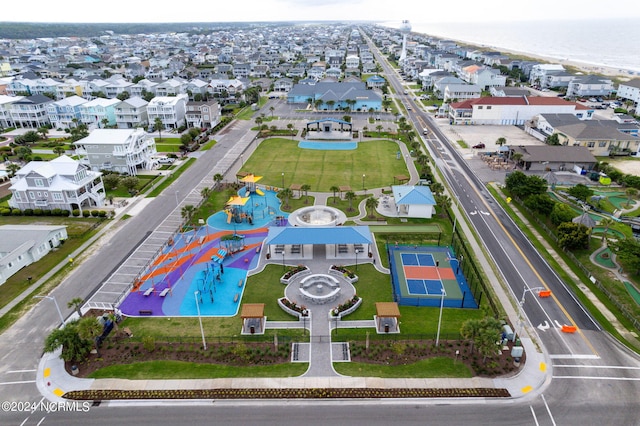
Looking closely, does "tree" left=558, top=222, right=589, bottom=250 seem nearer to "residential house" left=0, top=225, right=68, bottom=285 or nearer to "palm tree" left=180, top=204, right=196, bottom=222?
"palm tree" left=180, top=204, right=196, bottom=222

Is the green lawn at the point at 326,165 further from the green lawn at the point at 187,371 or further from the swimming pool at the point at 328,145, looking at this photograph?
the green lawn at the point at 187,371

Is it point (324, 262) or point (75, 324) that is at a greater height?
point (75, 324)

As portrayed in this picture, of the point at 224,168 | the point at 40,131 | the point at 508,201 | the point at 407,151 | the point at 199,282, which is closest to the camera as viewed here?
the point at 199,282

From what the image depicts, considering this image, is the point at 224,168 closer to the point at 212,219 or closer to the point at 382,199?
the point at 212,219

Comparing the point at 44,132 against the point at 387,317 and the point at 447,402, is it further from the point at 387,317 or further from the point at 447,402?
the point at 447,402

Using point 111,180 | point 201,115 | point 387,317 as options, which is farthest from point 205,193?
point 201,115

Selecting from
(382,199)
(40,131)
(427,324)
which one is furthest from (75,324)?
(40,131)
